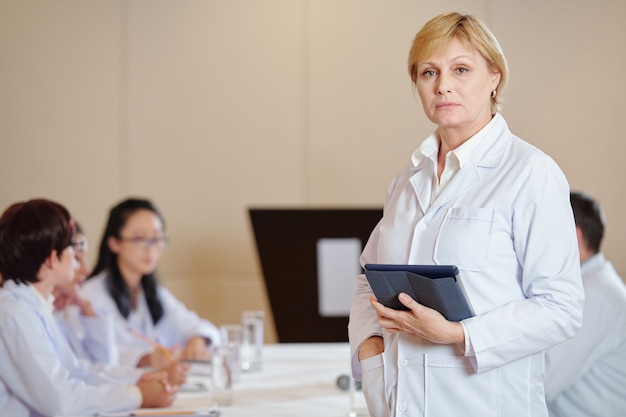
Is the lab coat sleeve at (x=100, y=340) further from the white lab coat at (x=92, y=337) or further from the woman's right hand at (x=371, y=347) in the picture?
the woman's right hand at (x=371, y=347)

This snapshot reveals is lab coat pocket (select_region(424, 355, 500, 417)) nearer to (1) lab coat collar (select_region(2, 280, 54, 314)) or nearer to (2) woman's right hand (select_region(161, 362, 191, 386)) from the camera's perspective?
(2) woman's right hand (select_region(161, 362, 191, 386))

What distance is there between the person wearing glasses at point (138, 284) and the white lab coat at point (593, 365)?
1549 mm

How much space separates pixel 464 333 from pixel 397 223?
0.31 metres

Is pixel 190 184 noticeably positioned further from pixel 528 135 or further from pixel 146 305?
pixel 528 135

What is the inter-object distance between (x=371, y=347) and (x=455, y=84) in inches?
23.0

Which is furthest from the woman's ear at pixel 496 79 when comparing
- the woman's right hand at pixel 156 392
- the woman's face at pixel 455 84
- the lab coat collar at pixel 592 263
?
the woman's right hand at pixel 156 392

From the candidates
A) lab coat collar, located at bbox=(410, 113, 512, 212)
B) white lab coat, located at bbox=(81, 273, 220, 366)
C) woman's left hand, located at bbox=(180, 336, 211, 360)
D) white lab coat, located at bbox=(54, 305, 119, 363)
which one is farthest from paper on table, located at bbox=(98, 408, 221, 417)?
white lab coat, located at bbox=(81, 273, 220, 366)

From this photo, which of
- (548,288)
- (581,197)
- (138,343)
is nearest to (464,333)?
(548,288)

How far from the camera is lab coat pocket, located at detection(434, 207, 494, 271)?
5.60 feet

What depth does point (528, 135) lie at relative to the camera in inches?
212

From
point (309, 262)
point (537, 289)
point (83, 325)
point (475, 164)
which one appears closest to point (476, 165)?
point (475, 164)

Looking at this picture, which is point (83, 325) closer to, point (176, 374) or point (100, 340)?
point (100, 340)

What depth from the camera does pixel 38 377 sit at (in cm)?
224

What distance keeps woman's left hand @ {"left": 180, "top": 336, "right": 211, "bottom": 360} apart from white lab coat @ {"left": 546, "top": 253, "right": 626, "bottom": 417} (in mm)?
1330
